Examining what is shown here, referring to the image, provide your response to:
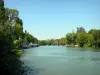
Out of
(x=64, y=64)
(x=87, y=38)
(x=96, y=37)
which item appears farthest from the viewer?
(x=87, y=38)

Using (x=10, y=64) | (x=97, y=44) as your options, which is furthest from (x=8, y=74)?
(x=97, y=44)

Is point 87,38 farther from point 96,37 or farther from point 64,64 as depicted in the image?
point 64,64

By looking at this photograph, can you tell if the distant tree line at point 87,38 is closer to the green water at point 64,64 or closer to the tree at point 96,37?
the tree at point 96,37

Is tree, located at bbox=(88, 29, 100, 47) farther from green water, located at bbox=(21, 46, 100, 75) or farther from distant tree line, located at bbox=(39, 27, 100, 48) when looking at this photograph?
green water, located at bbox=(21, 46, 100, 75)

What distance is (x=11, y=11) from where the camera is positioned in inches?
3226

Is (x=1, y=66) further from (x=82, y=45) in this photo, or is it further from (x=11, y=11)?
(x=82, y=45)

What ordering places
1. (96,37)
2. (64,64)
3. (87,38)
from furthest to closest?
(87,38)
(96,37)
(64,64)

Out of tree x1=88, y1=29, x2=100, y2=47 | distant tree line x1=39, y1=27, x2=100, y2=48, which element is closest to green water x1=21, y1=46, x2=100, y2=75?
tree x1=88, y1=29, x2=100, y2=47

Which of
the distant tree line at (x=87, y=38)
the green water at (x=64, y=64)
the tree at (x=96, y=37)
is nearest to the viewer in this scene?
the green water at (x=64, y=64)

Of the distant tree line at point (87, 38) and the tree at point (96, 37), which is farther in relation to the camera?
the distant tree line at point (87, 38)

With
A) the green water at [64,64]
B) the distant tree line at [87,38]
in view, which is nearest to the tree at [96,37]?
the distant tree line at [87,38]

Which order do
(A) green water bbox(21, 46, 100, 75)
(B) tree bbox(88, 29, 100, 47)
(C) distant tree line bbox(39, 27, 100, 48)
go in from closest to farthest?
(A) green water bbox(21, 46, 100, 75) < (B) tree bbox(88, 29, 100, 47) < (C) distant tree line bbox(39, 27, 100, 48)

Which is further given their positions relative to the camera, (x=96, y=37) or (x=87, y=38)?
(x=87, y=38)

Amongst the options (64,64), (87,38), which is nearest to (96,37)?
(87,38)
